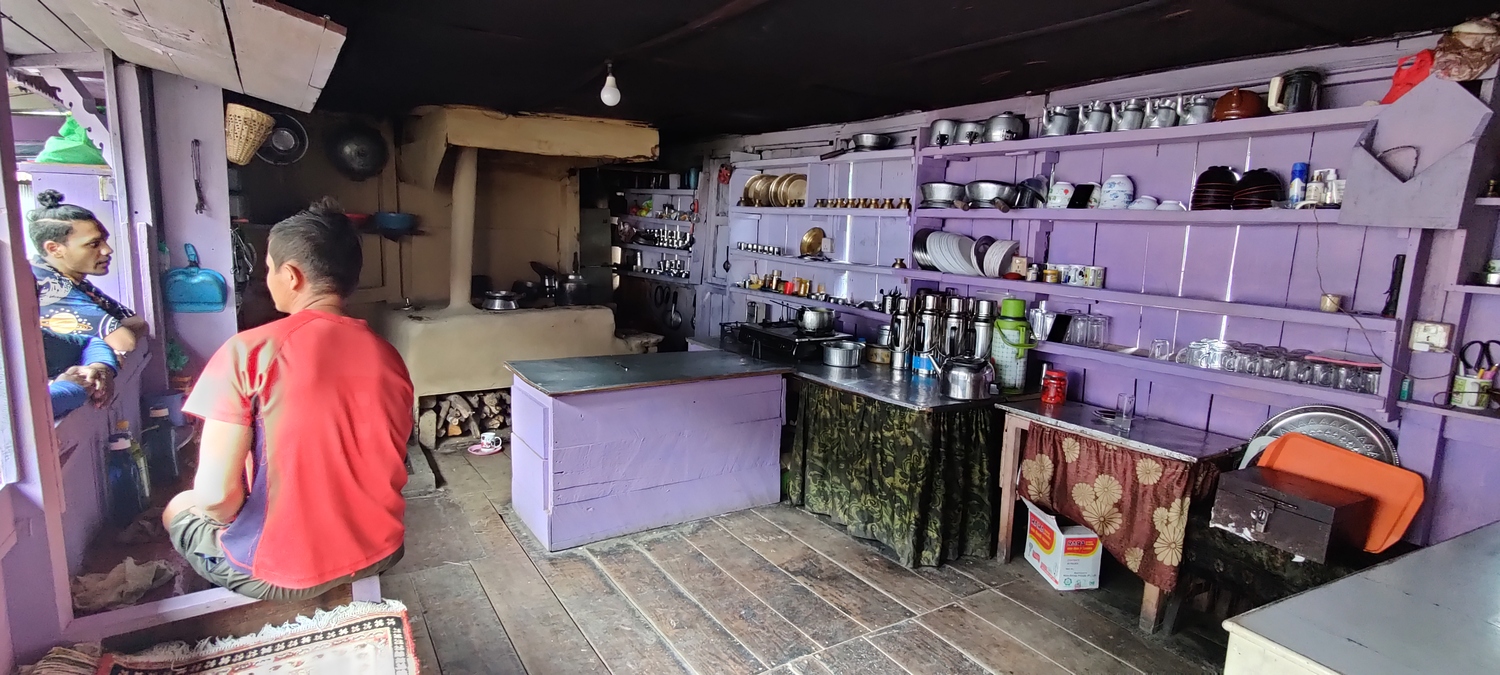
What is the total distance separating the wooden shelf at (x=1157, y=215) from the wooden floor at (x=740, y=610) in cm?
148

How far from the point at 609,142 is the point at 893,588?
3381mm

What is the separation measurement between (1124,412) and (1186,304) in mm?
482

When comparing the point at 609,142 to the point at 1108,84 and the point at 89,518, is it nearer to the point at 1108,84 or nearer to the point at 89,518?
the point at 1108,84

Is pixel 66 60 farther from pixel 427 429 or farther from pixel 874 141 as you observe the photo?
pixel 874 141

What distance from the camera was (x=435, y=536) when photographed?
3.29m

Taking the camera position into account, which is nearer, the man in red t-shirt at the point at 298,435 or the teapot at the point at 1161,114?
the man in red t-shirt at the point at 298,435

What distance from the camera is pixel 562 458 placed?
3107mm

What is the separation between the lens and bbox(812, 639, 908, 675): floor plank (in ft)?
7.80

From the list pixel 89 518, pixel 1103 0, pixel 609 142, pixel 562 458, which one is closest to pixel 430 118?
pixel 609 142

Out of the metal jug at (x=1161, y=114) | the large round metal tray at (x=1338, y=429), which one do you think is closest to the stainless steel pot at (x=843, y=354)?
the metal jug at (x=1161, y=114)

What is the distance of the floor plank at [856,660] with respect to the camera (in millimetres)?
2379

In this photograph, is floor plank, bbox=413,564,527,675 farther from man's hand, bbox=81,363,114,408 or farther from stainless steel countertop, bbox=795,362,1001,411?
stainless steel countertop, bbox=795,362,1001,411

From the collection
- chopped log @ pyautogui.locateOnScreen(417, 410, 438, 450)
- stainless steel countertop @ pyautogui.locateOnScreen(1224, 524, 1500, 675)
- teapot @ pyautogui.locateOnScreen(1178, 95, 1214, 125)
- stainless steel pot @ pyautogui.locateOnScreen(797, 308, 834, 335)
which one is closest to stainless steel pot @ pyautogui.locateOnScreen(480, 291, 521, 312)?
chopped log @ pyautogui.locateOnScreen(417, 410, 438, 450)

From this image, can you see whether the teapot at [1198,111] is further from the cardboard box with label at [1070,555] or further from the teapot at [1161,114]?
the cardboard box with label at [1070,555]
